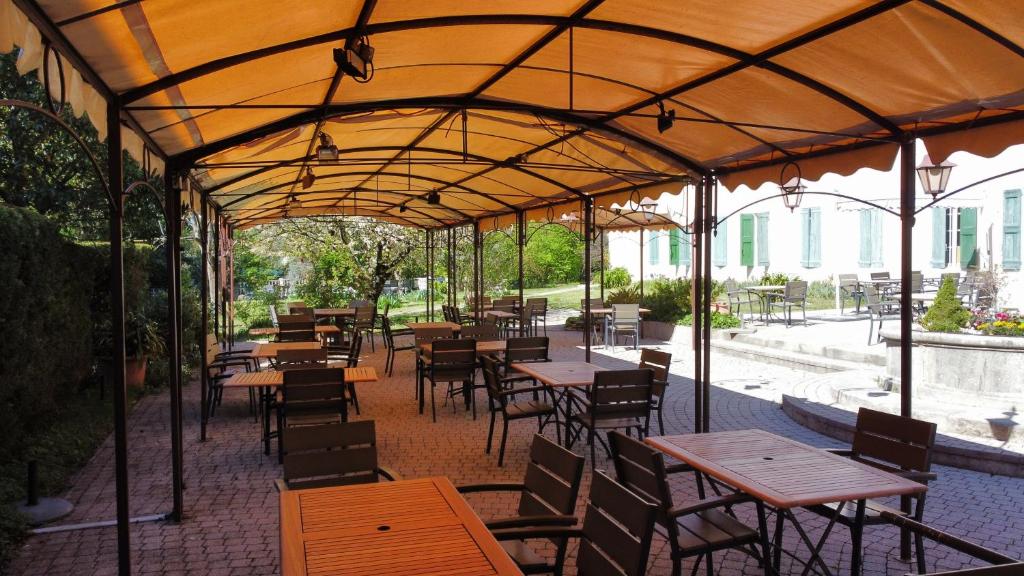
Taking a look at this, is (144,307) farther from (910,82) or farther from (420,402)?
(910,82)

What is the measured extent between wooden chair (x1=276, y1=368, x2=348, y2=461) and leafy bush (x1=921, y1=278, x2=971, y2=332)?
711cm

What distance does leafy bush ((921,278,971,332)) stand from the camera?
28.8 ft

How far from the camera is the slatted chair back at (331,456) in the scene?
3840 mm

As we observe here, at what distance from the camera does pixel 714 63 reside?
4863mm

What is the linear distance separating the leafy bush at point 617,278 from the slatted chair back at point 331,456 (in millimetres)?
21094

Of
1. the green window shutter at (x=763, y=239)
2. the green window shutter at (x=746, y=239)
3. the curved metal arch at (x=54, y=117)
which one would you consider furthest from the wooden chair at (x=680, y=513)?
the green window shutter at (x=746, y=239)

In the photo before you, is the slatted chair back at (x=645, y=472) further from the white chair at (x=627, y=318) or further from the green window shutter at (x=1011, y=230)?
the green window shutter at (x=1011, y=230)

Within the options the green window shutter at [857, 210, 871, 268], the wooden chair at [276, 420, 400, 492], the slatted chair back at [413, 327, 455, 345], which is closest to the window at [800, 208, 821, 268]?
the green window shutter at [857, 210, 871, 268]

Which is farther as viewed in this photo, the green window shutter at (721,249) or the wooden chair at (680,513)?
the green window shutter at (721,249)

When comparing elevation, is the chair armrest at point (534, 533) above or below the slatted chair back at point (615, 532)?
below

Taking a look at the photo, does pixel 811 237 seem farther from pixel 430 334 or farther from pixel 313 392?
pixel 313 392

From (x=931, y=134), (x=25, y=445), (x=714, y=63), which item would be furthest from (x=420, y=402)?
(x=931, y=134)

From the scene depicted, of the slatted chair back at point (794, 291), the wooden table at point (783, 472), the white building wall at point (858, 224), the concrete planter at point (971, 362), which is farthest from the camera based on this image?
the white building wall at point (858, 224)

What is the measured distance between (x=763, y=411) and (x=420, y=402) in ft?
13.7
